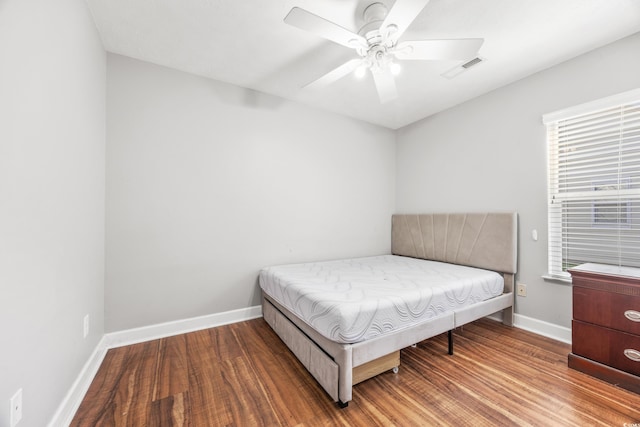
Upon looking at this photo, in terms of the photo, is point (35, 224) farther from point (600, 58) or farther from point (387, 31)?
point (600, 58)

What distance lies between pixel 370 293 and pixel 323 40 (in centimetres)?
197

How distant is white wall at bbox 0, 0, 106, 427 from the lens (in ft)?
3.15

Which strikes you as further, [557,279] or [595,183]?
[557,279]

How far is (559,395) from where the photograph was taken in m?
1.57

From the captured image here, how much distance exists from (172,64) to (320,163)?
183cm

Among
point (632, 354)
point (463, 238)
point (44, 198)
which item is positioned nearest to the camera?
point (44, 198)

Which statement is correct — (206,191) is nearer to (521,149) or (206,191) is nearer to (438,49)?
(438,49)

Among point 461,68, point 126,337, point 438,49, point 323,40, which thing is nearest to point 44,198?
point 126,337

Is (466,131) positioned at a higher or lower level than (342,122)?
lower

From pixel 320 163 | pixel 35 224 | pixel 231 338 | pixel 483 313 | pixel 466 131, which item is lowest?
pixel 231 338

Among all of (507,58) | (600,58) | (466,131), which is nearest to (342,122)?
(466,131)

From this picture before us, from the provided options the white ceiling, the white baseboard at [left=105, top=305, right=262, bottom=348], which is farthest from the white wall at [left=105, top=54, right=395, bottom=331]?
the white ceiling

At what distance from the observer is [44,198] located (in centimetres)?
120

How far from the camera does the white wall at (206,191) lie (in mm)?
2236
